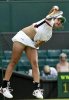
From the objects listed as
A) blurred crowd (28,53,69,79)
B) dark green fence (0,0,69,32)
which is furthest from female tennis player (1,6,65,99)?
dark green fence (0,0,69,32)

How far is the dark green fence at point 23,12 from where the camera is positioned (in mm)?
11477

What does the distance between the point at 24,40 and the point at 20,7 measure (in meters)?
5.01

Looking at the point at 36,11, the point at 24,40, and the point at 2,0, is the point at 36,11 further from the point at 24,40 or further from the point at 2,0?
the point at 24,40

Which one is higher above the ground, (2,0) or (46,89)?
(2,0)

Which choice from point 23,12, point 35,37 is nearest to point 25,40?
point 35,37

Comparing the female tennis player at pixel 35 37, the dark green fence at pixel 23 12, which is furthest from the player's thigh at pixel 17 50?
the dark green fence at pixel 23 12

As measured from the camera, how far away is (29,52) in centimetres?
664

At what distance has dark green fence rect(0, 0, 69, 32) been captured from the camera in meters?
11.5

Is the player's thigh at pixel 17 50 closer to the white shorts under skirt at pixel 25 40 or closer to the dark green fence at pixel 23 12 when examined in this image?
the white shorts under skirt at pixel 25 40

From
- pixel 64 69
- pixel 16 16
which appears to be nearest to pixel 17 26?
pixel 16 16

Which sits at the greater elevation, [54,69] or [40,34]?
[40,34]

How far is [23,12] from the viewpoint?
38.1 feet

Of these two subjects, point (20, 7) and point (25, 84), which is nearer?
point (25, 84)

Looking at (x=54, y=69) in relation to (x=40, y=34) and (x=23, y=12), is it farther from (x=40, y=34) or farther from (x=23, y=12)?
(x=23, y=12)
